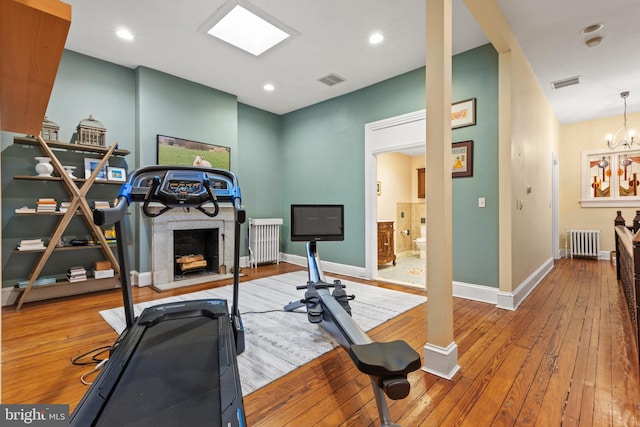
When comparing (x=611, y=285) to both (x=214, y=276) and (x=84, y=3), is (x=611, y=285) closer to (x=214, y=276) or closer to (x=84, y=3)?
(x=214, y=276)

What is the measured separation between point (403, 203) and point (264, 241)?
3.41 meters

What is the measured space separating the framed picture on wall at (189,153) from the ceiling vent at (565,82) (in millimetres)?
5034

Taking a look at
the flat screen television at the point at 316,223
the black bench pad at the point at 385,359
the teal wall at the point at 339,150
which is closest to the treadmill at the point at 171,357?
the black bench pad at the point at 385,359

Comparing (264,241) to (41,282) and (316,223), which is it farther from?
(41,282)

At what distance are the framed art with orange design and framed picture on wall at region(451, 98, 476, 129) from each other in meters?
0.22

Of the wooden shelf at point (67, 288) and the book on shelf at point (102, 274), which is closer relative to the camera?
the wooden shelf at point (67, 288)

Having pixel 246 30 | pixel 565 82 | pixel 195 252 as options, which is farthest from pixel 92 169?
pixel 565 82

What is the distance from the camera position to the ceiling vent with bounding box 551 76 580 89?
4292 mm

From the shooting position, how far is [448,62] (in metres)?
2.06

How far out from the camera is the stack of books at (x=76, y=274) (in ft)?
11.6

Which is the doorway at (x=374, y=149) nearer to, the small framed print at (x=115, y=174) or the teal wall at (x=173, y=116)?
the teal wall at (x=173, y=116)

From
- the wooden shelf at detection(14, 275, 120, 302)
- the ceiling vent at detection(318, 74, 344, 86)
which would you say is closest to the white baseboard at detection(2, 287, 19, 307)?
the wooden shelf at detection(14, 275, 120, 302)

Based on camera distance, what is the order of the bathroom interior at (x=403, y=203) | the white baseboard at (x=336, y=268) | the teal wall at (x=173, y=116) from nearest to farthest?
the teal wall at (x=173, y=116) → the white baseboard at (x=336, y=268) → the bathroom interior at (x=403, y=203)

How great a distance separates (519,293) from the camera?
340 centimetres
